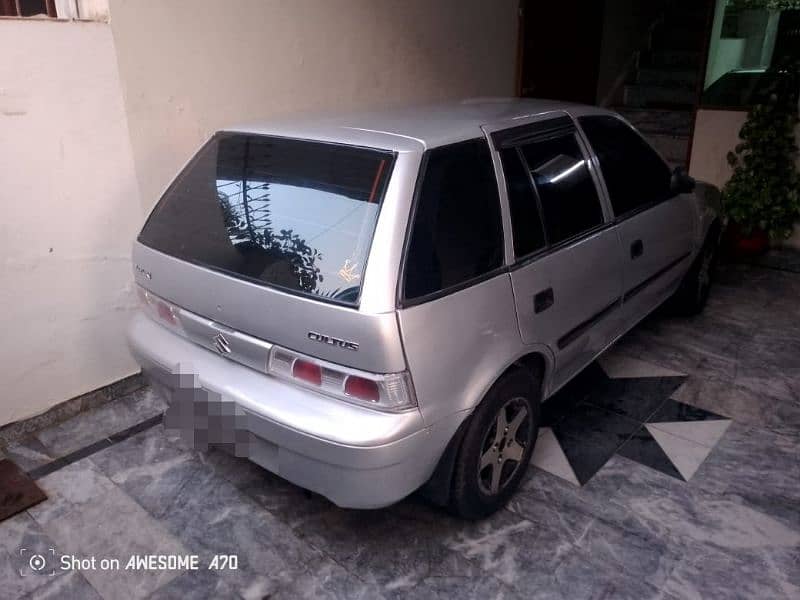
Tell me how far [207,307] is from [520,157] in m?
1.35

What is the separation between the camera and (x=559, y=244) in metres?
2.64

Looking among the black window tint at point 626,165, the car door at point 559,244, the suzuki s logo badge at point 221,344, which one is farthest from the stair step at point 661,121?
the suzuki s logo badge at point 221,344

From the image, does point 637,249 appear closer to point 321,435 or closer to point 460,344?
point 460,344

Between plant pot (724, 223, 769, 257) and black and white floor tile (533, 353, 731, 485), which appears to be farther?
plant pot (724, 223, 769, 257)

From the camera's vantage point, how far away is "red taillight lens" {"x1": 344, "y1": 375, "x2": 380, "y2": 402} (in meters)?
1.96

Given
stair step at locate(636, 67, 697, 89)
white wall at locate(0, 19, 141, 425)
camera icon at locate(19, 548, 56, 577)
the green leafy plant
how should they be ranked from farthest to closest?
stair step at locate(636, 67, 697, 89), the green leafy plant, white wall at locate(0, 19, 141, 425), camera icon at locate(19, 548, 56, 577)

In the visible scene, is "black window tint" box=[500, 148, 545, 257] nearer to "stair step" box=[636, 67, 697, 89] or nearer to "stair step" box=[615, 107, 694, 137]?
"stair step" box=[615, 107, 694, 137]

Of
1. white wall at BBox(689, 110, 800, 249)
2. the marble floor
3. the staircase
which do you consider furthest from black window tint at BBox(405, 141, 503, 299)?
the staircase

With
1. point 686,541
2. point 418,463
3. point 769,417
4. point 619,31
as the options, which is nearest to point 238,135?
point 418,463

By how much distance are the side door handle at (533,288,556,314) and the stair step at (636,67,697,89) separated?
5.92m

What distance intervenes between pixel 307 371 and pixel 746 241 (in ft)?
16.0

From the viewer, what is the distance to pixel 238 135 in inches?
101

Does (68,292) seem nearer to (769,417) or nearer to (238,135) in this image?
(238,135)

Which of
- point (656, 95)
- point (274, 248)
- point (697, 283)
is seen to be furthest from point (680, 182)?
point (656, 95)
